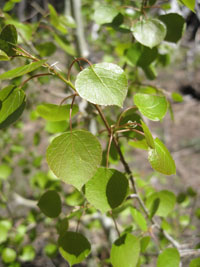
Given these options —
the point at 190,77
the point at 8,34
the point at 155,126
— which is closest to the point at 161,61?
the point at 8,34

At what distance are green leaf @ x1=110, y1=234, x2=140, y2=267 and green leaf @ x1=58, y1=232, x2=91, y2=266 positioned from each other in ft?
0.17

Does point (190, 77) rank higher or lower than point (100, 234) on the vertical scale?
lower

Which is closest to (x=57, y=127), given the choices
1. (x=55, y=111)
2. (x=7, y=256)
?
(x=55, y=111)

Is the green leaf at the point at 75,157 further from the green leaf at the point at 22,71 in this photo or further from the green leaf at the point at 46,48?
the green leaf at the point at 46,48

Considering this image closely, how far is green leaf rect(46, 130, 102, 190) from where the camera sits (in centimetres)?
36

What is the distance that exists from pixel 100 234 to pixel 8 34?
1.88 m

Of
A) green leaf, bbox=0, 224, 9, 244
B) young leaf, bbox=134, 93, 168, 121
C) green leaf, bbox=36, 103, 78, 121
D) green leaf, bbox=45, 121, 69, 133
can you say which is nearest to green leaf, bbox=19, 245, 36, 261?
green leaf, bbox=0, 224, 9, 244

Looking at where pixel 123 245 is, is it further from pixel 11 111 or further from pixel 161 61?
pixel 161 61

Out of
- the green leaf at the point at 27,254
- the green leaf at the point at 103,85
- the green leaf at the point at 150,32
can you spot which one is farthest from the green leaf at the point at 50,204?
the green leaf at the point at 27,254

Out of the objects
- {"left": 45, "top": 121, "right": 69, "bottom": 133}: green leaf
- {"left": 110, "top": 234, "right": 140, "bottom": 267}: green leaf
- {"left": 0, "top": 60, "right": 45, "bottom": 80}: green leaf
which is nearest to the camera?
{"left": 0, "top": 60, "right": 45, "bottom": 80}: green leaf

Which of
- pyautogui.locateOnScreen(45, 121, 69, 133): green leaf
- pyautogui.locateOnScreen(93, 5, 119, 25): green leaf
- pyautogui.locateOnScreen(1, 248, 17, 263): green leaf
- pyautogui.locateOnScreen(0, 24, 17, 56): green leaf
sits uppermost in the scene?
pyautogui.locateOnScreen(0, 24, 17, 56): green leaf

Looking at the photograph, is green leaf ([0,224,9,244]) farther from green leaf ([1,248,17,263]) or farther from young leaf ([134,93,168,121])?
young leaf ([134,93,168,121])

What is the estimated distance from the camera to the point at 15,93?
1.25 feet

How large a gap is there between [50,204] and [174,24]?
473 millimetres
